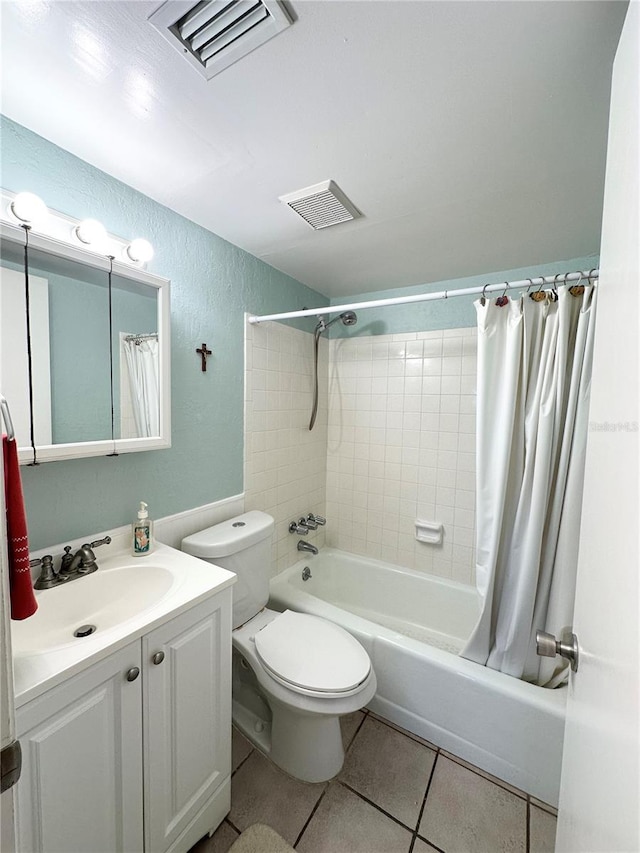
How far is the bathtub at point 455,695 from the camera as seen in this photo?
1.30 m

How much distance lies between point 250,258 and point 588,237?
160 centimetres

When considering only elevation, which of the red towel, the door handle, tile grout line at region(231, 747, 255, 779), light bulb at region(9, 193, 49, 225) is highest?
light bulb at region(9, 193, 49, 225)

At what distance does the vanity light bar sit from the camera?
0.95 meters

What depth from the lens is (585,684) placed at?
0.61 meters

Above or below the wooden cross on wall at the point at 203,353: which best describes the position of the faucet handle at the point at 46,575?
below

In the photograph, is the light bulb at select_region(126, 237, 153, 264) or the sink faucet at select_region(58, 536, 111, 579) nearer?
the sink faucet at select_region(58, 536, 111, 579)

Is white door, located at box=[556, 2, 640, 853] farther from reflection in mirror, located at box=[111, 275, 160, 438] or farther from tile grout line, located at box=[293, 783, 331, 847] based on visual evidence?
reflection in mirror, located at box=[111, 275, 160, 438]

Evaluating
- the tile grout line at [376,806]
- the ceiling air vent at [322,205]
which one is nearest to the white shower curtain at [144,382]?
the ceiling air vent at [322,205]

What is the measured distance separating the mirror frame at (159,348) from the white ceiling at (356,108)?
13.6 inches

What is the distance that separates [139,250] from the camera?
1.23 metres

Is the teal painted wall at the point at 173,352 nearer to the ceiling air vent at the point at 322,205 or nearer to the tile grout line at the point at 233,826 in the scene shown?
the ceiling air vent at the point at 322,205

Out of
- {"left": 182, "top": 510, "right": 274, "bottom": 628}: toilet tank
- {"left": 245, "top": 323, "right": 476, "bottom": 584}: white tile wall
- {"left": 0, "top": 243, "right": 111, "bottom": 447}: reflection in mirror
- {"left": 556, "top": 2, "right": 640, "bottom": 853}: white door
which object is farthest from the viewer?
{"left": 245, "top": 323, "right": 476, "bottom": 584}: white tile wall

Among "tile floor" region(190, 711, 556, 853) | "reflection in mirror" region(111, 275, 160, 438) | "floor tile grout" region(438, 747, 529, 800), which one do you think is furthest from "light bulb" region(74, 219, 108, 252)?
"floor tile grout" region(438, 747, 529, 800)

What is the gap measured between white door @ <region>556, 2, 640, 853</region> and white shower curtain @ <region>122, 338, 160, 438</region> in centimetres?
132
